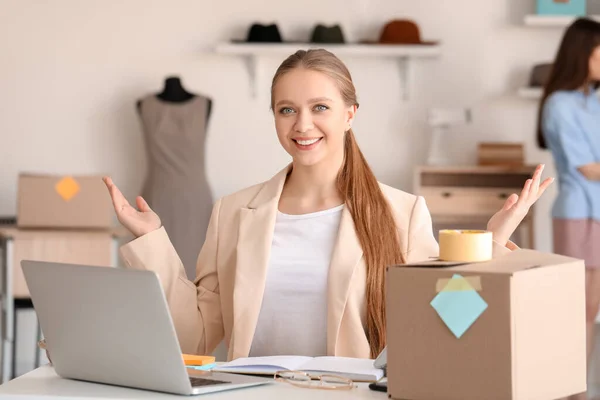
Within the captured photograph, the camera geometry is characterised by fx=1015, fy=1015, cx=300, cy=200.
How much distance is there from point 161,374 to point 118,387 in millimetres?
119

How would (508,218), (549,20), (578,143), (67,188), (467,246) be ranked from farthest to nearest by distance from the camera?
(549,20)
(67,188)
(578,143)
(508,218)
(467,246)

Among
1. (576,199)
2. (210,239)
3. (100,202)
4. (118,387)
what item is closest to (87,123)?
(100,202)

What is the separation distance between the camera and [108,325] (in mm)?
1627

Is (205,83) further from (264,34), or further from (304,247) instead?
(304,247)

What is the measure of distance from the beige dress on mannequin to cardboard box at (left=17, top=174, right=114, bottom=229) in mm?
397

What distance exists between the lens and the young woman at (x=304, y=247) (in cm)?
220

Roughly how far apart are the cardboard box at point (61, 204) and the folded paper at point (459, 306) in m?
3.33

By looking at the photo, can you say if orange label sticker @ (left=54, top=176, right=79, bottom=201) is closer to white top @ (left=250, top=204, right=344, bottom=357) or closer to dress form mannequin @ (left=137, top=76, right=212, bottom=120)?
dress form mannequin @ (left=137, top=76, right=212, bottom=120)

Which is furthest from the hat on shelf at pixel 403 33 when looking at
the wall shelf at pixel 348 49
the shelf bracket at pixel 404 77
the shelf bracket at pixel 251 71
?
the shelf bracket at pixel 251 71

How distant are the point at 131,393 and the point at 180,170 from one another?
343 centimetres

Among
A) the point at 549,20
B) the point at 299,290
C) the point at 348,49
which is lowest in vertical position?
the point at 299,290

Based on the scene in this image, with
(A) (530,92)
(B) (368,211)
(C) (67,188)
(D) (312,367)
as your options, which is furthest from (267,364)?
(A) (530,92)

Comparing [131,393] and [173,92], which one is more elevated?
[173,92]

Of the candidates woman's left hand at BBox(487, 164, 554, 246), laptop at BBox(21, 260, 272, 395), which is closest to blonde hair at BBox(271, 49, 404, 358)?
woman's left hand at BBox(487, 164, 554, 246)
